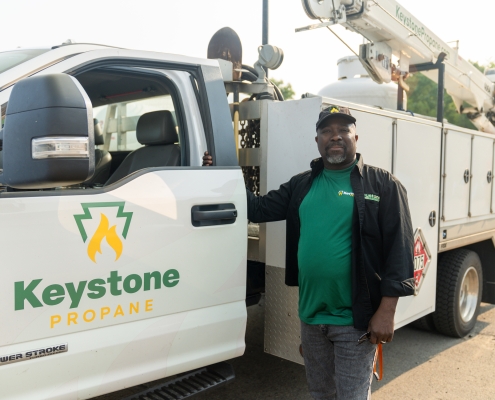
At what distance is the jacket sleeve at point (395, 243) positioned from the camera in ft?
8.20

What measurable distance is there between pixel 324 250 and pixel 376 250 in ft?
0.82

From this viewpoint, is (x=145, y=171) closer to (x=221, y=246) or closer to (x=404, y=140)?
(x=221, y=246)

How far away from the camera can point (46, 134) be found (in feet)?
5.78

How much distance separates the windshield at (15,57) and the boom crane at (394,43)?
2.55 metres

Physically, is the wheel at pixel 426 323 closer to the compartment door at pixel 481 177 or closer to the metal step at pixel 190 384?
the compartment door at pixel 481 177

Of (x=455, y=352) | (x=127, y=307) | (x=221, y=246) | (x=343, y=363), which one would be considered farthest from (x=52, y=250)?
(x=455, y=352)

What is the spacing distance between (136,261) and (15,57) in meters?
1.16

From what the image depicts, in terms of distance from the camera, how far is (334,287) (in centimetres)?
260

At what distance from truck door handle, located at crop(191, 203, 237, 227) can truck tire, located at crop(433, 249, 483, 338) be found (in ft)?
9.04

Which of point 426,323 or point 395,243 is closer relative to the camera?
point 395,243

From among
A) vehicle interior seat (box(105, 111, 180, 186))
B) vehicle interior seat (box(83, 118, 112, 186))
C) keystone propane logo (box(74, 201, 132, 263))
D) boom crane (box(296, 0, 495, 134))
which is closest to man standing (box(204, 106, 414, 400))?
vehicle interior seat (box(105, 111, 180, 186))

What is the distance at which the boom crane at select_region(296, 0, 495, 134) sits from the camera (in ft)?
15.2

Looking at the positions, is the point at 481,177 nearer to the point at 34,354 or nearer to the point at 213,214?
the point at 213,214

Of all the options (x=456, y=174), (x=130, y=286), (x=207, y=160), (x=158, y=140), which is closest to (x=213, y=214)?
(x=207, y=160)
